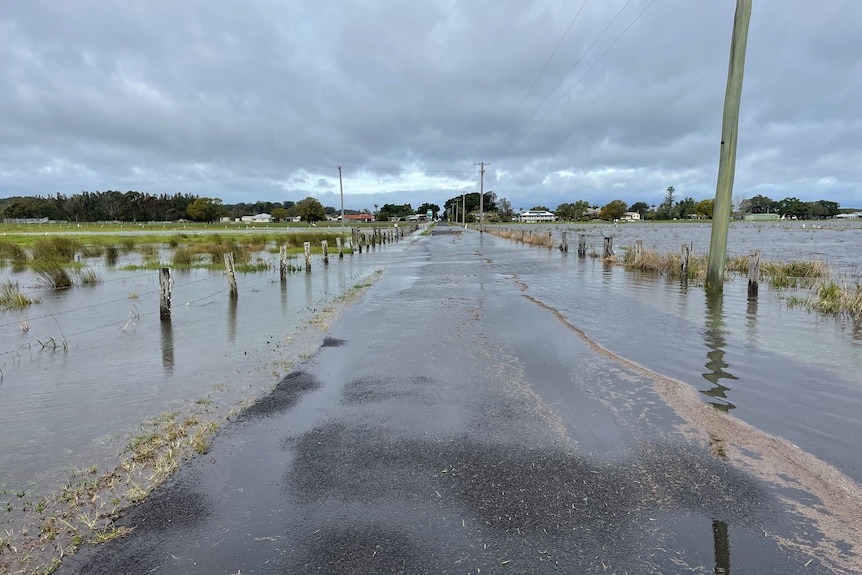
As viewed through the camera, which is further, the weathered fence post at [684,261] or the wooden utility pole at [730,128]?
the weathered fence post at [684,261]

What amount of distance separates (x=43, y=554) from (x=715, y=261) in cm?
1629

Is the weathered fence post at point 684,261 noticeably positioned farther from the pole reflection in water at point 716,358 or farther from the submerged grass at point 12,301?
the submerged grass at point 12,301

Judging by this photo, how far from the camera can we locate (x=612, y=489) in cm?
389

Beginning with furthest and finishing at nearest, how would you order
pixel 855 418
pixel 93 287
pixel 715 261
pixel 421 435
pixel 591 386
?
1. pixel 93 287
2. pixel 715 261
3. pixel 591 386
4. pixel 855 418
5. pixel 421 435

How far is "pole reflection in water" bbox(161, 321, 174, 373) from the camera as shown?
322 inches

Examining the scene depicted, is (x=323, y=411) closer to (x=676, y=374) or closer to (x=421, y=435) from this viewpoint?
(x=421, y=435)

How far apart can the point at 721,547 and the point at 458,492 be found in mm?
1813

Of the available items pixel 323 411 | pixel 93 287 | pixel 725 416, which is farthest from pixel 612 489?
pixel 93 287

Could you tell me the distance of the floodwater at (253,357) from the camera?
17.2 feet

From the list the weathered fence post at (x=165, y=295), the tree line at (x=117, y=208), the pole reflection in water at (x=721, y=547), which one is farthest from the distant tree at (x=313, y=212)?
the pole reflection in water at (x=721, y=547)

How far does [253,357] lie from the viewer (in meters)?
8.48

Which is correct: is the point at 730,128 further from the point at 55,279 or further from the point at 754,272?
the point at 55,279

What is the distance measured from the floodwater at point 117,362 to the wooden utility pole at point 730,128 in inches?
458

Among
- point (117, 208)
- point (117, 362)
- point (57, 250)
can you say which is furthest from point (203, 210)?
point (117, 362)
